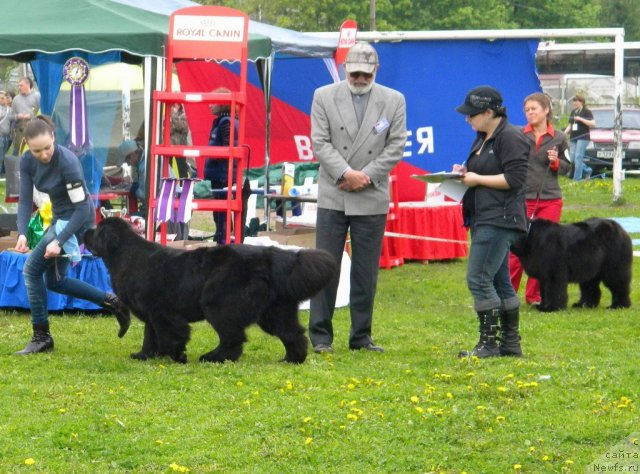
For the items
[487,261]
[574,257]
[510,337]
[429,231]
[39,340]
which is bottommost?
[39,340]

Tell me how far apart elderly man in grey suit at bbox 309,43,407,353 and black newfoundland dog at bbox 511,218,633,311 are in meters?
2.51

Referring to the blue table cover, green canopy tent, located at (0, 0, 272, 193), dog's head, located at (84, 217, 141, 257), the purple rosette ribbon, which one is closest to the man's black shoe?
dog's head, located at (84, 217, 141, 257)

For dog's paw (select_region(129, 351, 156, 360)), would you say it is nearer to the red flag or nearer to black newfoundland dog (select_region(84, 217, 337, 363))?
black newfoundland dog (select_region(84, 217, 337, 363))

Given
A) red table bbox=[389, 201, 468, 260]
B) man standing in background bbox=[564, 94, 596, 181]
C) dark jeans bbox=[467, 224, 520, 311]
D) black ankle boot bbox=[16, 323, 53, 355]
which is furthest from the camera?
man standing in background bbox=[564, 94, 596, 181]

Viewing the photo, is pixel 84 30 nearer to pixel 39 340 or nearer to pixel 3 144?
pixel 39 340

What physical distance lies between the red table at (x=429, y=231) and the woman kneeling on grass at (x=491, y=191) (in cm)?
605

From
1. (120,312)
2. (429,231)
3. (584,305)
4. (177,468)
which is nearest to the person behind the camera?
(177,468)

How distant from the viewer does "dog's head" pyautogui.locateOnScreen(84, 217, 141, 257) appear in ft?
25.2

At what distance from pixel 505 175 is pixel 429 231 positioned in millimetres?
6729

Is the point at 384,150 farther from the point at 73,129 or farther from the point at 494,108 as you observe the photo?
the point at 73,129

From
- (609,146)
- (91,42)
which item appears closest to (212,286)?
(91,42)

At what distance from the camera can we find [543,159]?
9938 millimetres

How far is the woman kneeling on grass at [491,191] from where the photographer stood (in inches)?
283

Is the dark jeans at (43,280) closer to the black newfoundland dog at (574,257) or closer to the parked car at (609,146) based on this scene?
the black newfoundland dog at (574,257)
